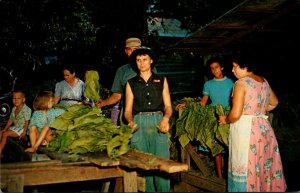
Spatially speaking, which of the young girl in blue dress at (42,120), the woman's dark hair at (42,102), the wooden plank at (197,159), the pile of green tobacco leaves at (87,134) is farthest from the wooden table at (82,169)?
the wooden plank at (197,159)

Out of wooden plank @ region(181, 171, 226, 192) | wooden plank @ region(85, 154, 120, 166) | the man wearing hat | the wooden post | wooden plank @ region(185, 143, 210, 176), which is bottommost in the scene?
wooden plank @ region(181, 171, 226, 192)

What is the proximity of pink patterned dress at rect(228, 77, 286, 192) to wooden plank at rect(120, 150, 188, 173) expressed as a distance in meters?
1.13

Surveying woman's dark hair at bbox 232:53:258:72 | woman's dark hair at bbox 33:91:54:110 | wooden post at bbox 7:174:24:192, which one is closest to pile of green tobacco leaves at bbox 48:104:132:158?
wooden post at bbox 7:174:24:192

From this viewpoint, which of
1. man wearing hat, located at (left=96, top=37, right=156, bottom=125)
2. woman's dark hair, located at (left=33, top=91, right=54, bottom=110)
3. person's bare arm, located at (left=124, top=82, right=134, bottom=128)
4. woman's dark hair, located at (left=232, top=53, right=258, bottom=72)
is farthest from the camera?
woman's dark hair, located at (left=33, top=91, right=54, bottom=110)

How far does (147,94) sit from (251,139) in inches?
58.1

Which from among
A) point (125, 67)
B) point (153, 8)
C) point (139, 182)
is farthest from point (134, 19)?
point (139, 182)

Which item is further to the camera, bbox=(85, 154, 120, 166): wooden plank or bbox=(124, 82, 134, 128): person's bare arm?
bbox=(124, 82, 134, 128): person's bare arm

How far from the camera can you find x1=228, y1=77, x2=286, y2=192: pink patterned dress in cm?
423

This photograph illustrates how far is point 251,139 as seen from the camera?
4.25 meters

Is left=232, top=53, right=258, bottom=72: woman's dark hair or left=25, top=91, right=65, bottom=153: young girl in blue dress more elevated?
left=232, top=53, right=258, bottom=72: woman's dark hair

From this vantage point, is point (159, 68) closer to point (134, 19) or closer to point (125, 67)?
point (134, 19)

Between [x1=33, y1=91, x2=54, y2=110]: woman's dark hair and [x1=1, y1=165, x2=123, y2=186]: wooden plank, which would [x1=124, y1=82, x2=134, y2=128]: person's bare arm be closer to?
[x1=1, y1=165, x2=123, y2=186]: wooden plank

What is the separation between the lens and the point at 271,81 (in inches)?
462

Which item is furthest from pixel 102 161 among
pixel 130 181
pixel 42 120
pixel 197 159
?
pixel 197 159
